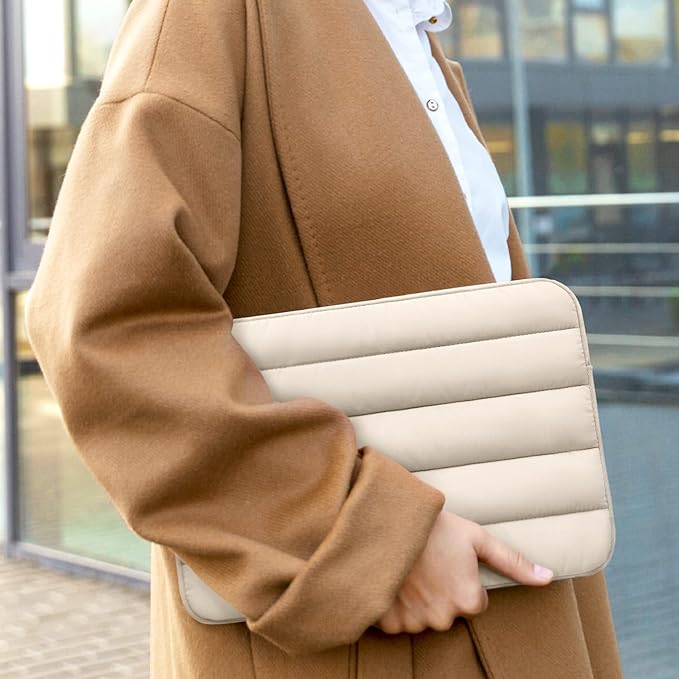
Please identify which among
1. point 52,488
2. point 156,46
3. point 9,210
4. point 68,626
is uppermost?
point 9,210

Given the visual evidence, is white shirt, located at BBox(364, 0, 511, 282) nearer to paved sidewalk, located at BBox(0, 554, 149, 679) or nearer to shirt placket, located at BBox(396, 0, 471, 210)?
shirt placket, located at BBox(396, 0, 471, 210)

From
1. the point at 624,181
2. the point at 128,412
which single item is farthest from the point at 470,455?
the point at 624,181

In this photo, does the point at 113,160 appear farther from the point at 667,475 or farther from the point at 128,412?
the point at 667,475

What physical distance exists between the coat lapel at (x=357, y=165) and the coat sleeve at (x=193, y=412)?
10 centimetres

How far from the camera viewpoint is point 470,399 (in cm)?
117

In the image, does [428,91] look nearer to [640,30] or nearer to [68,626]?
[640,30]

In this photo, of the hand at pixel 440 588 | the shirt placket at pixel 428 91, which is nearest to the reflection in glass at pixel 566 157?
the shirt placket at pixel 428 91

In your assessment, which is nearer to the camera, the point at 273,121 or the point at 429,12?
the point at 273,121

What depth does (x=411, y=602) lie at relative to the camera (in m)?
1.10

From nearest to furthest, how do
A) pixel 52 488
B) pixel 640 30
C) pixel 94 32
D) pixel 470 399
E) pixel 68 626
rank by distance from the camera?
pixel 470 399, pixel 640 30, pixel 68 626, pixel 94 32, pixel 52 488

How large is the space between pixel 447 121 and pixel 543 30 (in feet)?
8.19

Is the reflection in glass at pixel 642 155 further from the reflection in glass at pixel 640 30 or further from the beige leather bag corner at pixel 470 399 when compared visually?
the beige leather bag corner at pixel 470 399

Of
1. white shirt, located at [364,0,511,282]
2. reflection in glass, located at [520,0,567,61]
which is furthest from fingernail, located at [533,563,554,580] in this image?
reflection in glass, located at [520,0,567,61]

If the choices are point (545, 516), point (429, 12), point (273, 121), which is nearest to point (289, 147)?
point (273, 121)
